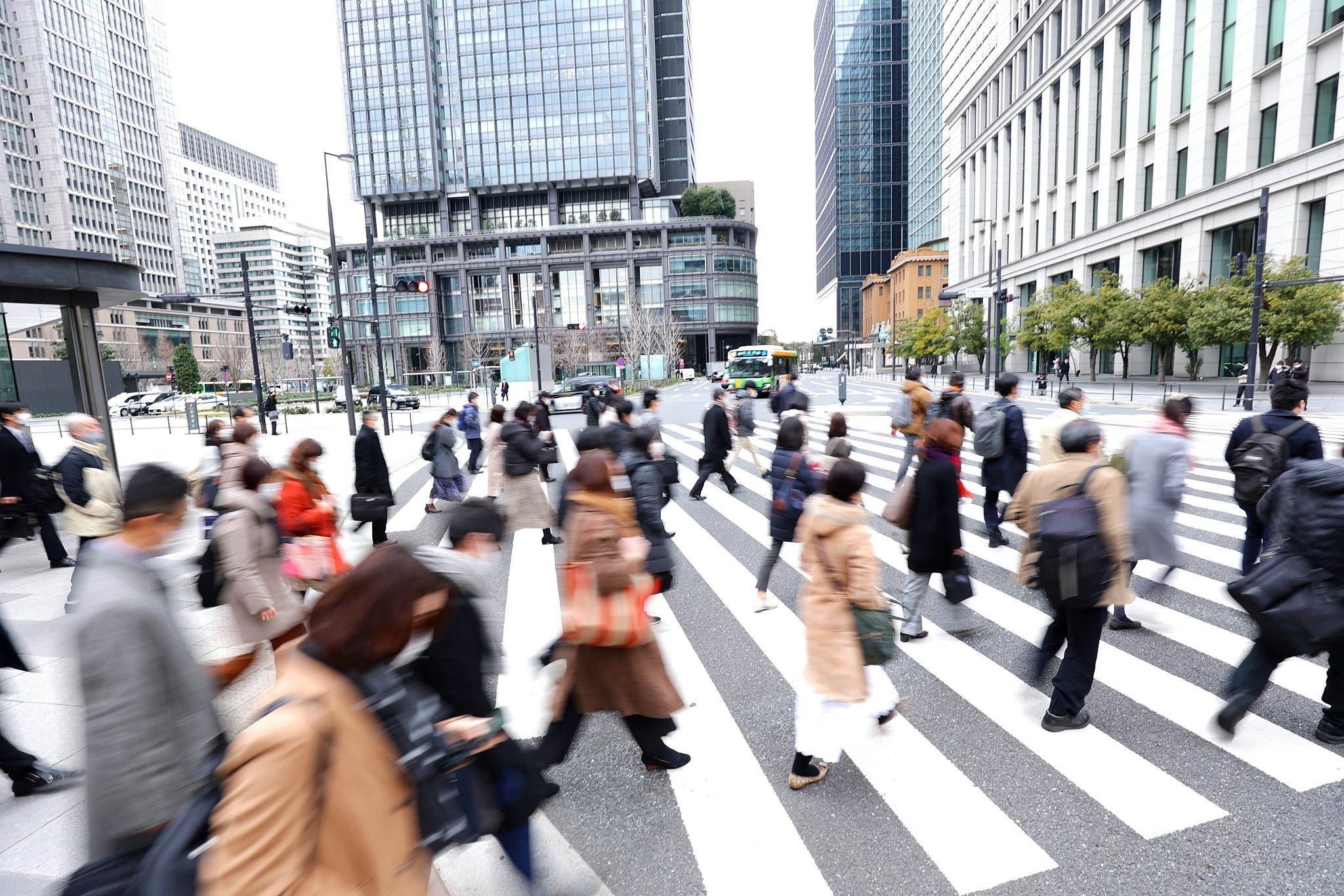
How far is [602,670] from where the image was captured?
3.47 m

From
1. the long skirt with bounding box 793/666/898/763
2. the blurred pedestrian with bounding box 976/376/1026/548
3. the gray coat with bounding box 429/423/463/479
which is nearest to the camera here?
the long skirt with bounding box 793/666/898/763

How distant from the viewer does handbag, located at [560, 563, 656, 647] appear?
3.30m

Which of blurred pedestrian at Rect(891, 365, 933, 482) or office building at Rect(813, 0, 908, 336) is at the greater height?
office building at Rect(813, 0, 908, 336)

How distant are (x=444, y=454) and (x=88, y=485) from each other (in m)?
4.17

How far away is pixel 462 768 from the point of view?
2383 mm

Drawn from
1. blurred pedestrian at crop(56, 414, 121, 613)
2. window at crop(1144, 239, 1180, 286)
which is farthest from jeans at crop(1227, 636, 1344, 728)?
window at crop(1144, 239, 1180, 286)

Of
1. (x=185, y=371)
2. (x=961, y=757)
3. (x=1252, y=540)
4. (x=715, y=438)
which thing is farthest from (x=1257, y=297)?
(x=185, y=371)

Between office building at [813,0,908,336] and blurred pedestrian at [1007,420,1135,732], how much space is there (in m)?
138

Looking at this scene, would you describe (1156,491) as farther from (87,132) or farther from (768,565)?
(87,132)

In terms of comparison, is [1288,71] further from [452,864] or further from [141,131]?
Result: [141,131]

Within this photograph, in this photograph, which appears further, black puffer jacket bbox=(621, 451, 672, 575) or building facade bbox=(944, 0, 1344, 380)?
building facade bbox=(944, 0, 1344, 380)

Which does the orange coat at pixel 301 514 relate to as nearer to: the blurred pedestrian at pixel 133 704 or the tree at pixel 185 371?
the blurred pedestrian at pixel 133 704

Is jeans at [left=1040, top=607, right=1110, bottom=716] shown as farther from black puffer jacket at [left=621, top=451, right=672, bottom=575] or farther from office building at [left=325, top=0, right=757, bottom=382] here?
office building at [left=325, top=0, right=757, bottom=382]

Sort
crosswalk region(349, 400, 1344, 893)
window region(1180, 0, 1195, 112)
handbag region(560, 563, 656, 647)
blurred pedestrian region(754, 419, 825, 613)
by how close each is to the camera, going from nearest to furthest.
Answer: crosswalk region(349, 400, 1344, 893) → handbag region(560, 563, 656, 647) → blurred pedestrian region(754, 419, 825, 613) → window region(1180, 0, 1195, 112)
